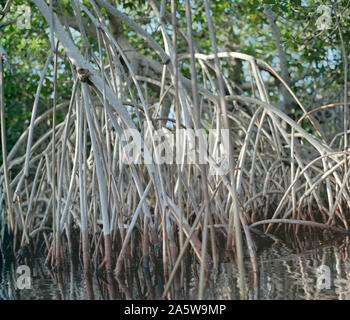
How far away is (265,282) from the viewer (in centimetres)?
208

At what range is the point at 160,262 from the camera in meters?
2.70

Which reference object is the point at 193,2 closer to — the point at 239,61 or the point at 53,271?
the point at 239,61

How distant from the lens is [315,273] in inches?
87.4

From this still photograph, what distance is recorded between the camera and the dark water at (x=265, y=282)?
192 cm

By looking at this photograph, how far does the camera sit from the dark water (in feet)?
6.31

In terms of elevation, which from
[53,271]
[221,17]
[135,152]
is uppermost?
[221,17]
